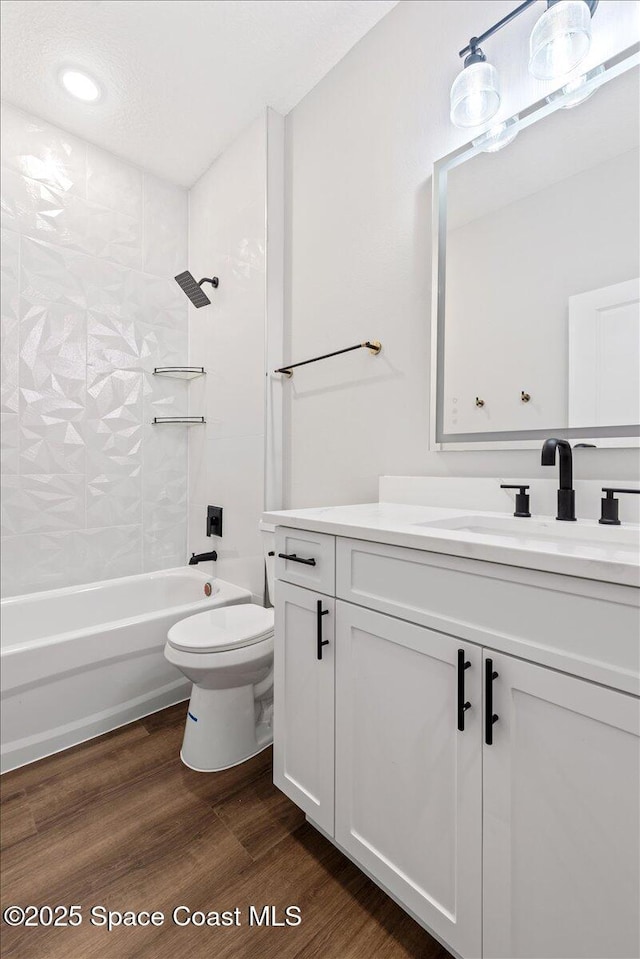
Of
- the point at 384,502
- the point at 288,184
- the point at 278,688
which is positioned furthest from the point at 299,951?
the point at 288,184

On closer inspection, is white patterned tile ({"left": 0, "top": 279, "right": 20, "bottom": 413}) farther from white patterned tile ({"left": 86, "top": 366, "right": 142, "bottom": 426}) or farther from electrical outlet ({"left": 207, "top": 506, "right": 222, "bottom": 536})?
electrical outlet ({"left": 207, "top": 506, "right": 222, "bottom": 536})

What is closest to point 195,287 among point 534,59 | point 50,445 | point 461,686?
point 50,445

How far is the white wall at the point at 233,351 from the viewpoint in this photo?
2.09m

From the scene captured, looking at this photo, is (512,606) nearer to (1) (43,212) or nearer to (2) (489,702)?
(2) (489,702)

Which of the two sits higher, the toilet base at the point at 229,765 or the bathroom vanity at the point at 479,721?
the bathroom vanity at the point at 479,721

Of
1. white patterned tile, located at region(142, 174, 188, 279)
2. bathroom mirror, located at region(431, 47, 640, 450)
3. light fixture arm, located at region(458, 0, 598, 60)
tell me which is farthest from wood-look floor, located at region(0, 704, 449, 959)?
white patterned tile, located at region(142, 174, 188, 279)

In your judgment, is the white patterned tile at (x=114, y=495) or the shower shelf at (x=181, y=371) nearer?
the white patterned tile at (x=114, y=495)

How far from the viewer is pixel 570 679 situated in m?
0.67

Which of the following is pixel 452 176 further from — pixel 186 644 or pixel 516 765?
pixel 186 644


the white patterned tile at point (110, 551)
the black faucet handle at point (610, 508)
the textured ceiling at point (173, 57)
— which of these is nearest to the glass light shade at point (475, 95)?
the textured ceiling at point (173, 57)

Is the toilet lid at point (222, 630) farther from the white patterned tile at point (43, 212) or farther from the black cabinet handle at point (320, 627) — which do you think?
the white patterned tile at point (43, 212)

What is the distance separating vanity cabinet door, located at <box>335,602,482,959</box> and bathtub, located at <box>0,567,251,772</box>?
3.61ft

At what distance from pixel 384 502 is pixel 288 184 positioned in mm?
1599

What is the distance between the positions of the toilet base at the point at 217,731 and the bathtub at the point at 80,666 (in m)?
0.38
